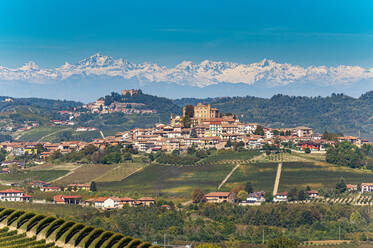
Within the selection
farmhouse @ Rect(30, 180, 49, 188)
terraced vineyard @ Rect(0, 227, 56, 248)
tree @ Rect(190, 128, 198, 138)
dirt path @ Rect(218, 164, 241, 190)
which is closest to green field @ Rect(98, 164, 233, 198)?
dirt path @ Rect(218, 164, 241, 190)

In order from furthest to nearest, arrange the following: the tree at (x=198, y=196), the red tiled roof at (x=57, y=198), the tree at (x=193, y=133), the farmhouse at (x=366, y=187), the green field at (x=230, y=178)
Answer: the tree at (x=193, y=133) < the green field at (x=230, y=178) < the farmhouse at (x=366, y=187) < the red tiled roof at (x=57, y=198) < the tree at (x=198, y=196)

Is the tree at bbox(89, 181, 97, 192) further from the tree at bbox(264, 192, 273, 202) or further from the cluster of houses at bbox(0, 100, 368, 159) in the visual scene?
the cluster of houses at bbox(0, 100, 368, 159)

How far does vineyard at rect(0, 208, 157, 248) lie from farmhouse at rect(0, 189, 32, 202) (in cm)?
5008

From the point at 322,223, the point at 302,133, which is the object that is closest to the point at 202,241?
the point at 322,223

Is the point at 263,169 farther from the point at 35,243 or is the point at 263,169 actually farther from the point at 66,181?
the point at 35,243

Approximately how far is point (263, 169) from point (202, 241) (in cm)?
3421

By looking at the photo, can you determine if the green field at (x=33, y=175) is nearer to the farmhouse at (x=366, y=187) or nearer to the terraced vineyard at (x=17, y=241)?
the farmhouse at (x=366, y=187)

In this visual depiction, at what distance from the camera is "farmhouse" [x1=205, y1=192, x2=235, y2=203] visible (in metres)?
97.4

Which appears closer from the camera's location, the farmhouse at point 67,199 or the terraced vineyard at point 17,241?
the terraced vineyard at point 17,241

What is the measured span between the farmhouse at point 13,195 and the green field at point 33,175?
1192 cm

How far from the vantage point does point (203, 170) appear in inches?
4427

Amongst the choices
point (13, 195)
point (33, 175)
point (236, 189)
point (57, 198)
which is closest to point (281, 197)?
point (236, 189)

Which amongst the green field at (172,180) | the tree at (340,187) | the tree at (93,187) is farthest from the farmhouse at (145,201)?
the tree at (340,187)

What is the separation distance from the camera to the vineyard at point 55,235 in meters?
45.6
